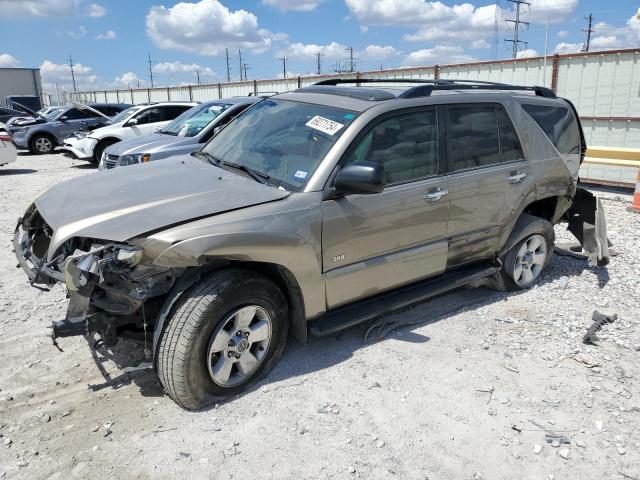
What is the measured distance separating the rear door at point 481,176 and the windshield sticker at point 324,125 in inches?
40.1

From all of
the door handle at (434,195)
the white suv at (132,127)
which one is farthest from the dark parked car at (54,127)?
the door handle at (434,195)

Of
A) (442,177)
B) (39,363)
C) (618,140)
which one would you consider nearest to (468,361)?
(442,177)

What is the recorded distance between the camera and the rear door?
4102mm

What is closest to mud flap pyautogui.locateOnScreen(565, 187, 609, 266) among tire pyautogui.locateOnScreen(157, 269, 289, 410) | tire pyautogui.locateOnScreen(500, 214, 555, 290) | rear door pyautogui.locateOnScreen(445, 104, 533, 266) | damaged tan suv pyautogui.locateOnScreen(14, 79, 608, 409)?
tire pyautogui.locateOnScreen(500, 214, 555, 290)

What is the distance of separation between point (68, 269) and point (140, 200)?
67cm

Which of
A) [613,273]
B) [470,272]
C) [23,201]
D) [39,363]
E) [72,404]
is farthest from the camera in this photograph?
[23,201]

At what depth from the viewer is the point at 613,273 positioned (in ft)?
18.0

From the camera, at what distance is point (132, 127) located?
43.0 feet

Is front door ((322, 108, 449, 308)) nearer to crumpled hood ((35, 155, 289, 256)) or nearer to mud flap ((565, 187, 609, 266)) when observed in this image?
crumpled hood ((35, 155, 289, 256))

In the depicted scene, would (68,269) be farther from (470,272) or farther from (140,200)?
(470,272)

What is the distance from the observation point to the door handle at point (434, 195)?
3846 millimetres

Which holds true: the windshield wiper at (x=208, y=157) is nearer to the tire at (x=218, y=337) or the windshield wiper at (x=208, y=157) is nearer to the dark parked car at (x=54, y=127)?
the tire at (x=218, y=337)

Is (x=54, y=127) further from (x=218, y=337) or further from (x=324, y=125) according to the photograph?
(x=218, y=337)

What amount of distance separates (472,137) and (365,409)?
241 cm
